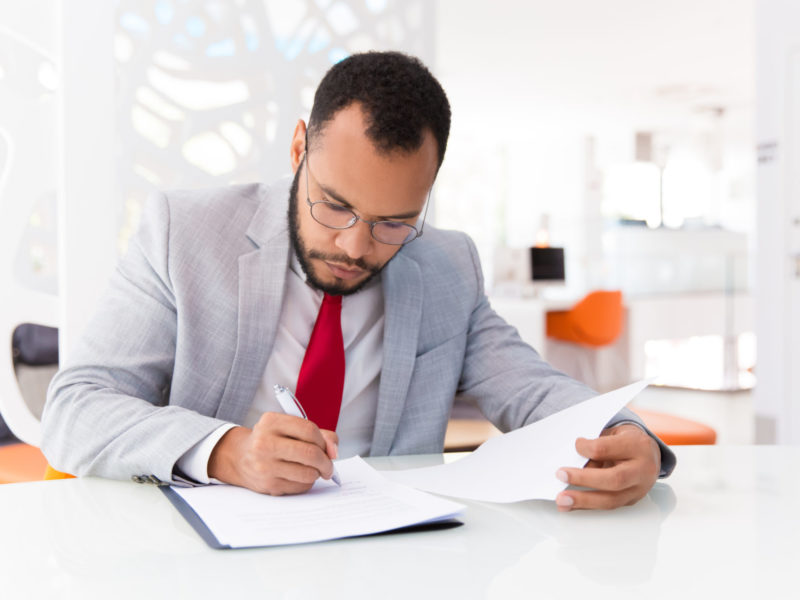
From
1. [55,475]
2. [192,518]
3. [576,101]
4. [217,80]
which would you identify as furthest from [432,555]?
[576,101]

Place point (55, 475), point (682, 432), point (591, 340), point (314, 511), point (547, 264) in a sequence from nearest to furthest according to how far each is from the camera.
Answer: point (314, 511)
point (55, 475)
point (682, 432)
point (591, 340)
point (547, 264)

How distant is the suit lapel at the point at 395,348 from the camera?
1.41 m

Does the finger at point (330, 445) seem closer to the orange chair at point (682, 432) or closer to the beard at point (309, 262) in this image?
the beard at point (309, 262)

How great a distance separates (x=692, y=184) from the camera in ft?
41.7

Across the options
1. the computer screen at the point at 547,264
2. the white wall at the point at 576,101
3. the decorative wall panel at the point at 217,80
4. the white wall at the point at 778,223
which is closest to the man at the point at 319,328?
the decorative wall panel at the point at 217,80

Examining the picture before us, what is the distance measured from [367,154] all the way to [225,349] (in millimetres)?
410

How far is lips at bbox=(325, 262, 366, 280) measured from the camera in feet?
4.41

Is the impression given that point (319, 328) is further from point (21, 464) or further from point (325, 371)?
point (21, 464)

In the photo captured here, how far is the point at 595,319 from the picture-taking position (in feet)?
21.5

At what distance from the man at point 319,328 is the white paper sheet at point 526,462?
0.16ft

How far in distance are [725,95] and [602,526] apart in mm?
10163

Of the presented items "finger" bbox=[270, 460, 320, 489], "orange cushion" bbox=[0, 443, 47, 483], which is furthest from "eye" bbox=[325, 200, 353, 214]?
"orange cushion" bbox=[0, 443, 47, 483]

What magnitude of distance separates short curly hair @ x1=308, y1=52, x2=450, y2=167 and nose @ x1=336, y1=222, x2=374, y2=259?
0.45 feet

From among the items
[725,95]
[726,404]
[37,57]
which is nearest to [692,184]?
[725,95]
